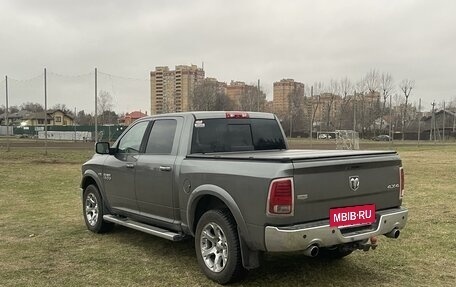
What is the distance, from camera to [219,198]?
4.84 m

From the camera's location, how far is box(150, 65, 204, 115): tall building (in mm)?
28688

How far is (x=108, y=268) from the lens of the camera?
555cm

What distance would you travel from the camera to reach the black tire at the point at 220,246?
15.5 feet

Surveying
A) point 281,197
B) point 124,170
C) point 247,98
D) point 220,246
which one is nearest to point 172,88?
point 247,98

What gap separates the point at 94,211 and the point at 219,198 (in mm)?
3423

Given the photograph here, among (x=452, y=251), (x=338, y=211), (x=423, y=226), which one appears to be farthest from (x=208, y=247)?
(x=423, y=226)

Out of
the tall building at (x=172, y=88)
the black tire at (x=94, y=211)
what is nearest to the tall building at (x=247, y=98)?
the tall building at (x=172, y=88)

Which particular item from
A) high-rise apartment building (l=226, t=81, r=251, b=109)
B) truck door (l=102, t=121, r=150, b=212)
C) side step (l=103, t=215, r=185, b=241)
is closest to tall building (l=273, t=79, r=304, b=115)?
high-rise apartment building (l=226, t=81, r=251, b=109)

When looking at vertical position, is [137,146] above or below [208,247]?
above

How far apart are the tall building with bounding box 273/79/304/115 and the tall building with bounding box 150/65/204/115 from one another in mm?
8203

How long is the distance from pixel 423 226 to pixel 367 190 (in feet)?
11.3

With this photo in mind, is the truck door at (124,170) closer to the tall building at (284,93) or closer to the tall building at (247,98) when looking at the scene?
the tall building at (247,98)

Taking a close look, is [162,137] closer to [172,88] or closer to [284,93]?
[172,88]

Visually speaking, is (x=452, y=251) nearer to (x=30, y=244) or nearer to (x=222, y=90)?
(x=30, y=244)
